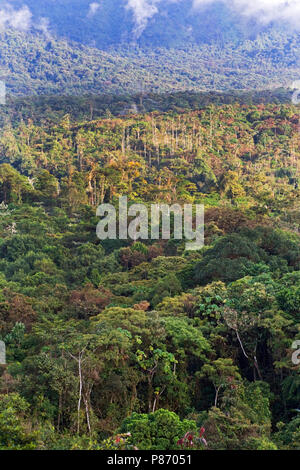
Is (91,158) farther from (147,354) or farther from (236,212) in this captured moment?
(147,354)

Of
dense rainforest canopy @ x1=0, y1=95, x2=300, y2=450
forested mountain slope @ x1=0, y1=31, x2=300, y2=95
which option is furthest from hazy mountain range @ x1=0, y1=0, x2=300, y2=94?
dense rainforest canopy @ x1=0, y1=95, x2=300, y2=450

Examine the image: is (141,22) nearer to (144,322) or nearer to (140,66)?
(140,66)

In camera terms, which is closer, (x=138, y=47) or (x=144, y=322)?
(x=144, y=322)

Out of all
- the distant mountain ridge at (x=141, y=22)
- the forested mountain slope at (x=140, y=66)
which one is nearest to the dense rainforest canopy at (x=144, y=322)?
the forested mountain slope at (x=140, y=66)

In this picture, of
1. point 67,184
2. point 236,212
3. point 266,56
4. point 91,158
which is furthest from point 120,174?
point 266,56

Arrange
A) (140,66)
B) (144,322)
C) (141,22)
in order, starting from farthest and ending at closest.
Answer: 1. (141,22)
2. (140,66)
3. (144,322)

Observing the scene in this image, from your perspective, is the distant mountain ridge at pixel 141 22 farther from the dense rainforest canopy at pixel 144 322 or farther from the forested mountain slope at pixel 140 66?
the dense rainforest canopy at pixel 144 322

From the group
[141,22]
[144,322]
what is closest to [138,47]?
[141,22]

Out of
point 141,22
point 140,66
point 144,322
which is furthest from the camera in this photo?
point 141,22

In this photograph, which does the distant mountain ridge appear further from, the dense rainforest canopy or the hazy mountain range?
the dense rainforest canopy
